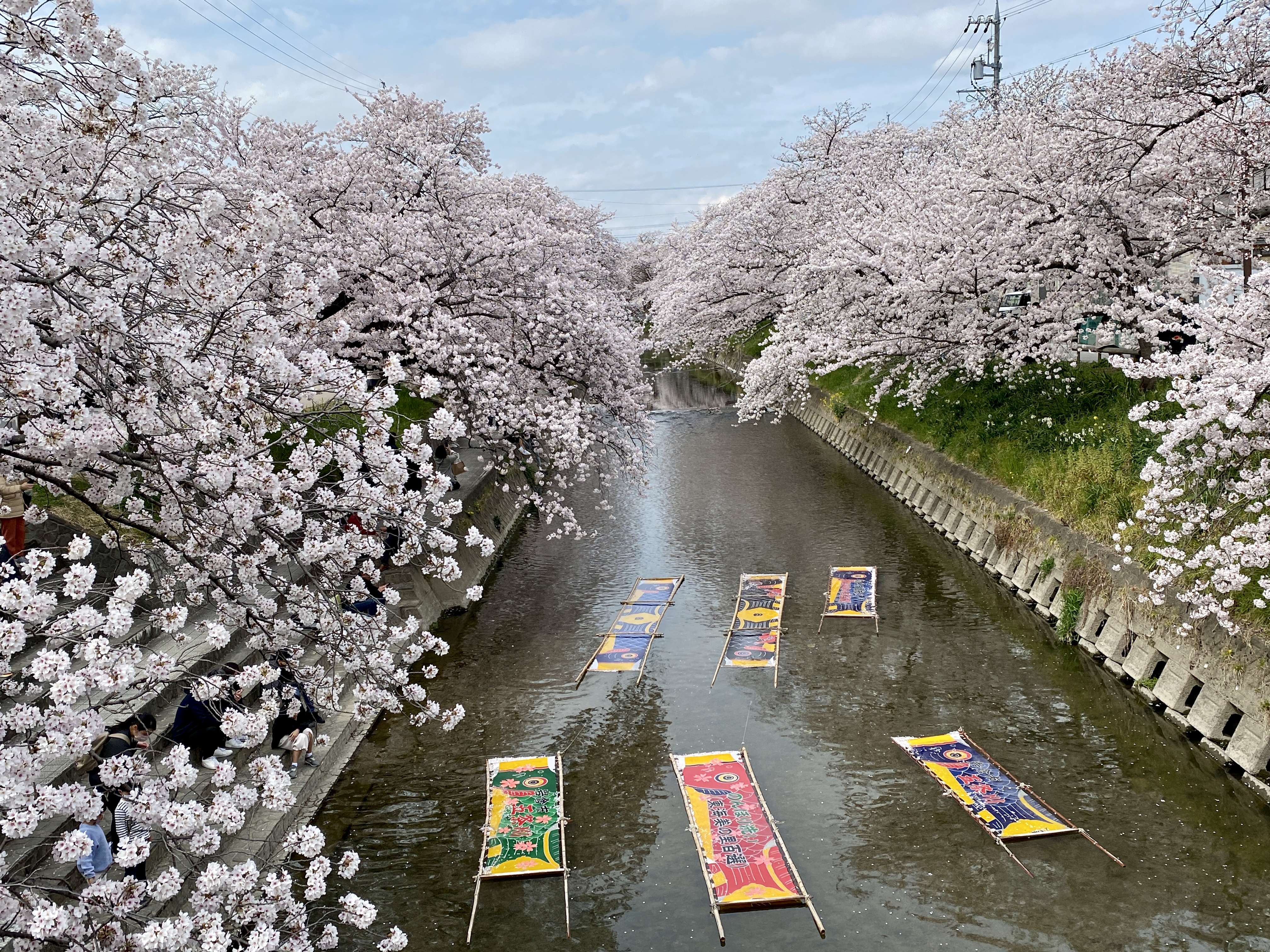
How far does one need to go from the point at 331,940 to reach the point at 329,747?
691 centimetres

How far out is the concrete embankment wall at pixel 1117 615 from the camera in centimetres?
1309

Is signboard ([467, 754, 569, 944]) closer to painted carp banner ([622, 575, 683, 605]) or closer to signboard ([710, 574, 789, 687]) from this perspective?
signboard ([710, 574, 789, 687])

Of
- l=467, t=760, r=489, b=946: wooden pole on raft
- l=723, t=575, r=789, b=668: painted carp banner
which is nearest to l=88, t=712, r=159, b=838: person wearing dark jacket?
l=467, t=760, r=489, b=946: wooden pole on raft

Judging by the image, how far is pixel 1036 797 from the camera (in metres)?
12.4

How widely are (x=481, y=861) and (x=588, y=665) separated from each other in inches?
240

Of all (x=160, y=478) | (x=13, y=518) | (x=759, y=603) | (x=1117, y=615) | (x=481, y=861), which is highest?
(x=160, y=478)

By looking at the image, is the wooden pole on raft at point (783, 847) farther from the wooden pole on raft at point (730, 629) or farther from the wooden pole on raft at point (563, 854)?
the wooden pole on raft at point (730, 629)

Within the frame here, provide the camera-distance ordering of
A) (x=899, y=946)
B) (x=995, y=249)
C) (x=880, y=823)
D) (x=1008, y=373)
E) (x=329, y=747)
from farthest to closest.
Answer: (x=1008, y=373), (x=995, y=249), (x=329, y=747), (x=880, y=823), (x=899, y=946)

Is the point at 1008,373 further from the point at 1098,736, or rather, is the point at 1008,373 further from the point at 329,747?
the point at 329,747

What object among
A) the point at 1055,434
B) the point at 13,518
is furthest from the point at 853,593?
the point at 13,518

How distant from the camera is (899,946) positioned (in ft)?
33.1

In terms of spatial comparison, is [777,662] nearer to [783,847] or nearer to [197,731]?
[783,847]

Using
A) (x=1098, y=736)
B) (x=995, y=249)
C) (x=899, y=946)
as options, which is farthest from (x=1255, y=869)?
(x=995, y=249)

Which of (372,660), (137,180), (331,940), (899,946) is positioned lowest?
(899,946)
